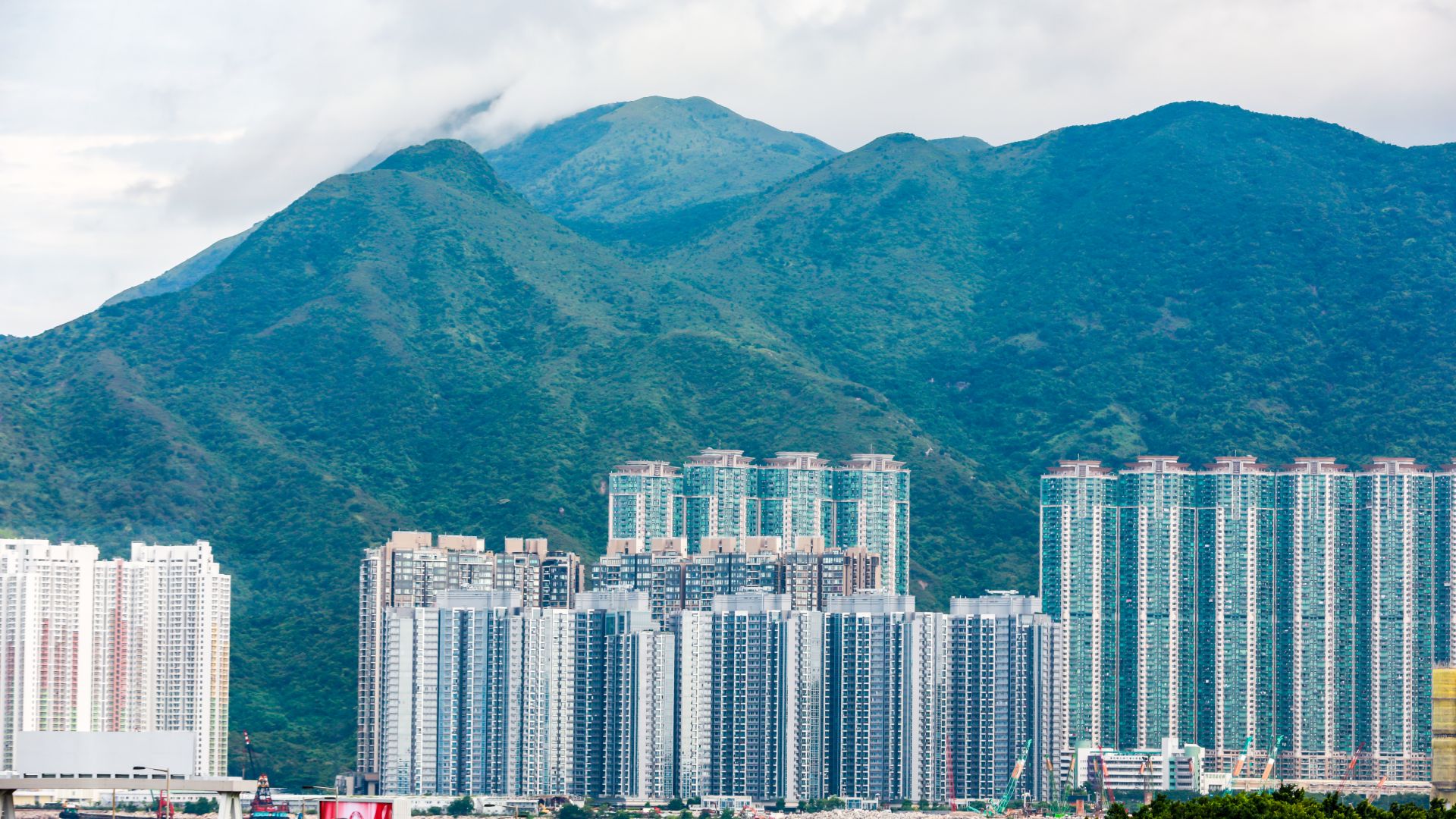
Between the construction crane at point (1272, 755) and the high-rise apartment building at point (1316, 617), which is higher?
the high-rise apartment building at point (1316, 617)

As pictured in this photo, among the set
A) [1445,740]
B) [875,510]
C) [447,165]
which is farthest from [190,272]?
[1445,740]

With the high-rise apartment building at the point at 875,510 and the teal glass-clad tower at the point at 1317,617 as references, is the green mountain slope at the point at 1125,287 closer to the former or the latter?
the high-rise apartment building at the point at 875,510

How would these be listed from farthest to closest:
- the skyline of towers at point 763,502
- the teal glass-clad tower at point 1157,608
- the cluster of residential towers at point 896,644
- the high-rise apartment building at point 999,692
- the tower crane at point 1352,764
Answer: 1. the skyline of towers at point 763,502
2. the teal glass-clad tower at point 1157,608
3. the tower crane at point 1352,764
4. the high-rise apartment building at point 999,692
5. the cluster of residential towers at point 896,644

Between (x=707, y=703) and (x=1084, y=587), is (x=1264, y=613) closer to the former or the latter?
(x=1084, y=587)

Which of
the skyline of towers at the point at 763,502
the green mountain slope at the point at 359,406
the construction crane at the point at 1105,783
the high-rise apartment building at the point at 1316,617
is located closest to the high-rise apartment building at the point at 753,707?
the construction crane at the point at 1105,783

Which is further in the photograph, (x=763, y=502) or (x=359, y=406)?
(x=359, y=406)

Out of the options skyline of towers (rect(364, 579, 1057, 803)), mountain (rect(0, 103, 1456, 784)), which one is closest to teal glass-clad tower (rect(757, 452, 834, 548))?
mountain (rect(0, 103, 1456, 784))
